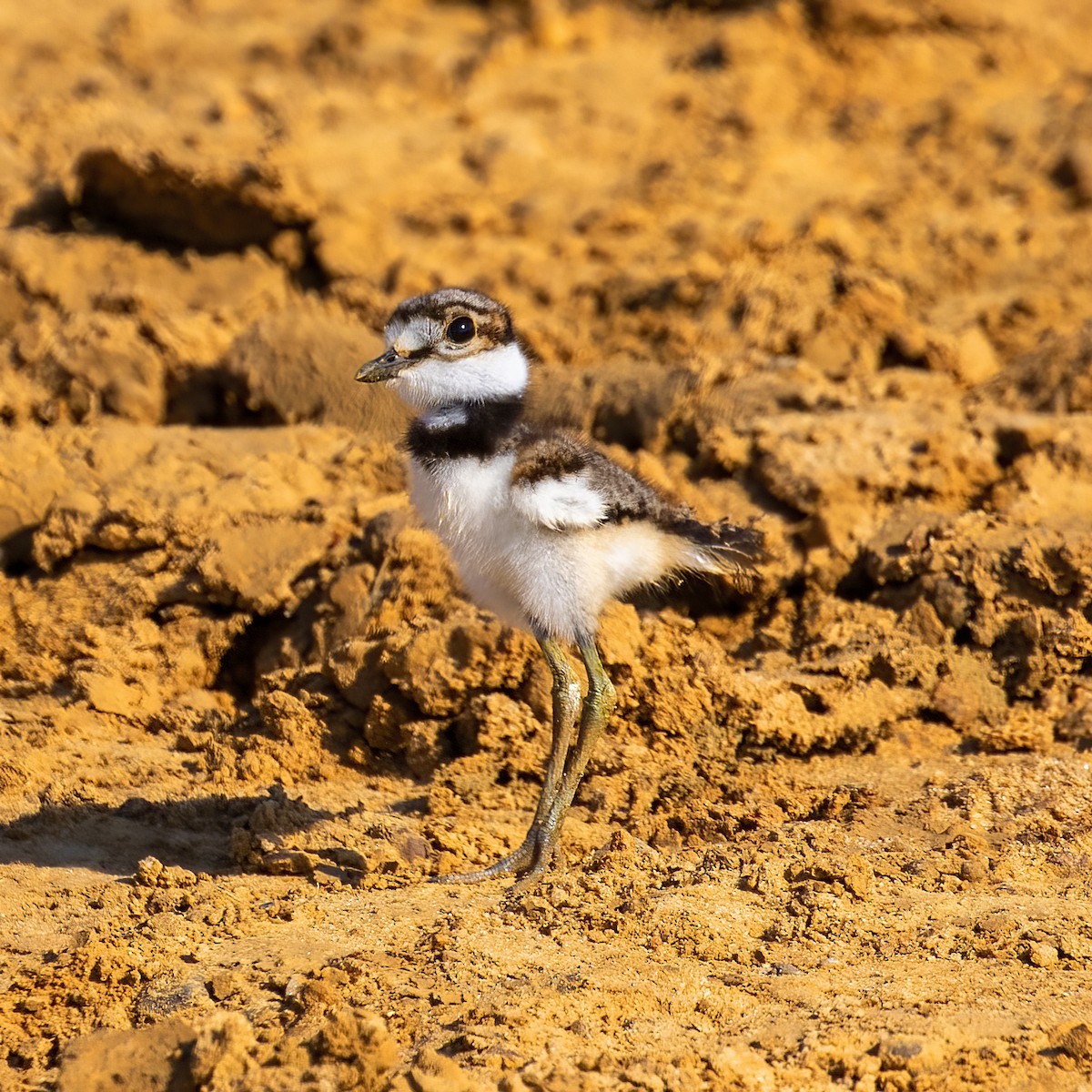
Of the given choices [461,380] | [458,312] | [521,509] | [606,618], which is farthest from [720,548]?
[458,312]

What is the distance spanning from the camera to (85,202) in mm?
8922

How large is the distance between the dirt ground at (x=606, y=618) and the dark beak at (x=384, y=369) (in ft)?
3.76

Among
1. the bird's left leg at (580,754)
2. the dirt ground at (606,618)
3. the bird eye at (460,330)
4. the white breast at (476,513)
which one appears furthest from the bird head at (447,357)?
the dirt ground at (606,618)

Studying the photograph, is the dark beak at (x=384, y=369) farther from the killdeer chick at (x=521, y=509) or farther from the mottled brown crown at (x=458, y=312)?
the mottled brown crown at (x=458, y=312)

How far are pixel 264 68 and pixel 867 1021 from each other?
996 cm

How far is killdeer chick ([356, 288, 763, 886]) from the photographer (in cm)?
457

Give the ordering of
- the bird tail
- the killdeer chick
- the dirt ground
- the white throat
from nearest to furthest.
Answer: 1. the dirt ground
2. the killdeer chick
3. the white throat
4. the bird tail

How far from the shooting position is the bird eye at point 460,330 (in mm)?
4762

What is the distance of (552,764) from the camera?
15.5 ft

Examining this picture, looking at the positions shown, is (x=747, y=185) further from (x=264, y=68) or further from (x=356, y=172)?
(x=264, y=68)

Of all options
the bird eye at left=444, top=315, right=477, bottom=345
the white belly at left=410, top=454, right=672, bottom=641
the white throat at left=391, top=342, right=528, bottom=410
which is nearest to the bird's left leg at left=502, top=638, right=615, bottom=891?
the white belly at left=410, top=454, right=672, bottom=641

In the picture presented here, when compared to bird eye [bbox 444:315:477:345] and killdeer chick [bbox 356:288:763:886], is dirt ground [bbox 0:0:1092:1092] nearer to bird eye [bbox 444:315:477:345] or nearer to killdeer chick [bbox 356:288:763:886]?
killdeer chick [bbox 356:288:763:886]

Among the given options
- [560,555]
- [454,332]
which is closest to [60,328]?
[454,332]

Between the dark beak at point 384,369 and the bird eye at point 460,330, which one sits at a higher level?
the bird eye at point 460,330
